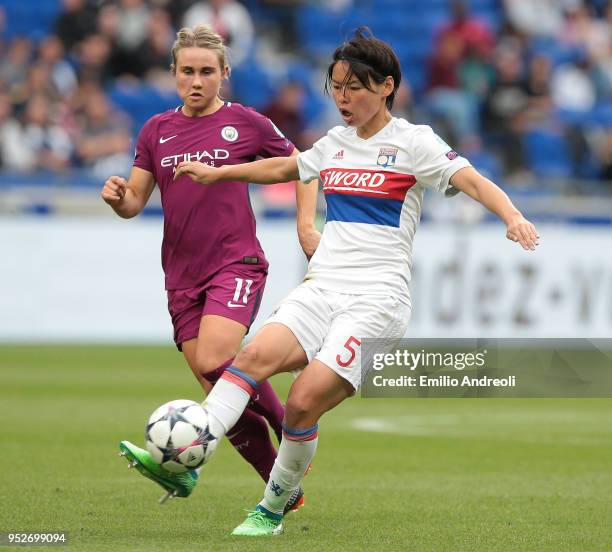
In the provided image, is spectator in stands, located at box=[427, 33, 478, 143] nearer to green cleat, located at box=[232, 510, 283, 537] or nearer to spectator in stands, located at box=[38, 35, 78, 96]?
spectator in stands, located at box=[38, 35, 78, 96]

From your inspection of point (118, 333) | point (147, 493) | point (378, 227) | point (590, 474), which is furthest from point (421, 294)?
point (378, 227)

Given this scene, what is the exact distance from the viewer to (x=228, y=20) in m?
20.4

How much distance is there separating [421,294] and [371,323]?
10400 mm

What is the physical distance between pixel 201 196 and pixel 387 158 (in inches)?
51.0

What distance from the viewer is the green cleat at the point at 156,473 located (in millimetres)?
6566

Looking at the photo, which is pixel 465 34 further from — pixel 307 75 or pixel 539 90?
pixel 307 75

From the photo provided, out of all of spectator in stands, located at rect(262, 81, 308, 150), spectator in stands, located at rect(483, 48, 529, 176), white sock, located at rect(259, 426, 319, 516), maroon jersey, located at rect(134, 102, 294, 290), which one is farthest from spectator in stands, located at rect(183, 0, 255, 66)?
white sock, located at rect(259, 426, 319, 516)

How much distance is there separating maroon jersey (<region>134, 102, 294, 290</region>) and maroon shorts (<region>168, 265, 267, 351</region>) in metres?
0.05

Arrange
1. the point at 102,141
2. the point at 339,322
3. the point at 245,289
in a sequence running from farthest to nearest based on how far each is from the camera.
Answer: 1. the point at 102,141
2. the point at 245,289
3. the point at 339,322

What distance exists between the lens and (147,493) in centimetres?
806

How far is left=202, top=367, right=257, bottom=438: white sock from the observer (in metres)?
6.36

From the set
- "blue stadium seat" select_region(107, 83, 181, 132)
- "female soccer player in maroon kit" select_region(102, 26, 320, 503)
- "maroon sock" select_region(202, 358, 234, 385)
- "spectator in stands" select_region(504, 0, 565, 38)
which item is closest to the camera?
"maroon sock" select_region(202, 358, 234, 385)

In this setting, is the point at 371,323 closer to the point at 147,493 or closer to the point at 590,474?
the point at 147,493

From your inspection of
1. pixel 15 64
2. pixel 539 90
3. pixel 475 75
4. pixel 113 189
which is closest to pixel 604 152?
pixel 539 90
